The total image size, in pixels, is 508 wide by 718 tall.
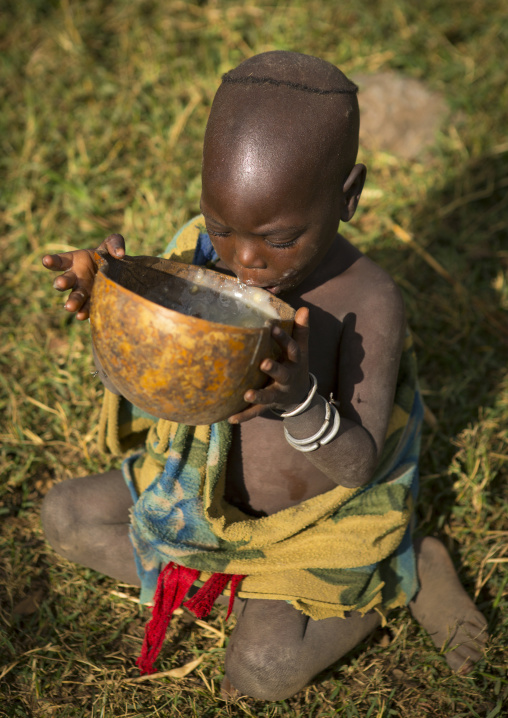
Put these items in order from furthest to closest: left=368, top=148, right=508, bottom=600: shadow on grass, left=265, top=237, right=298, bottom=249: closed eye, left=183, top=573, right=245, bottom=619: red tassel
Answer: left=368, top=148, right=508, bottom=600: shadow on grass → left=183, top=573, right=245, bottom=619: red tassel → left=265, top=237, right=298, bottom=249: closed eye

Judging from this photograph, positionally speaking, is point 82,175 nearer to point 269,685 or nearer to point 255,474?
point 255,474

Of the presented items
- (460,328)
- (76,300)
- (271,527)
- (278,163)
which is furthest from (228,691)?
(460,328)

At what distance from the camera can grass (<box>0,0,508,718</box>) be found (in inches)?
87.9

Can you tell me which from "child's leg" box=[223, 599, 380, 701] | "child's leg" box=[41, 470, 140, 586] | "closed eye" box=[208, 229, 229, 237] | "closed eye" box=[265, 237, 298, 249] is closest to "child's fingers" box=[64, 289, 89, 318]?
"closed eye" box=[208, 229, 229, 237]

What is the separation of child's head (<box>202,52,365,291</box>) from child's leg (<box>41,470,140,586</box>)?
→ 1.04 metres

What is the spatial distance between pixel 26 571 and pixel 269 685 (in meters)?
0.94

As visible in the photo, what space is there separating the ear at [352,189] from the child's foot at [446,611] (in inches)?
47.7

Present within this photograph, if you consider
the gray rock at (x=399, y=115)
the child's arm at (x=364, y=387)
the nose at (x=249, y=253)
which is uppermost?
the nose at (x=249, y=253)

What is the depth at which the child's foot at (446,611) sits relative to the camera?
226 cm

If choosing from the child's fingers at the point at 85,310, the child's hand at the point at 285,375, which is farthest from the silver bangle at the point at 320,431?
the child's fingers at the point at 85,310

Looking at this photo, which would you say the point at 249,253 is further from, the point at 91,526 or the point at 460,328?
the point at 460,328

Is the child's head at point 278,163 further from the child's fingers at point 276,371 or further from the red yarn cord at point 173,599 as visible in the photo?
the red yarn cord at point 173,599

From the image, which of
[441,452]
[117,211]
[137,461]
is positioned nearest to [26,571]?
[137,461]

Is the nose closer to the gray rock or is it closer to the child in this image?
the child
